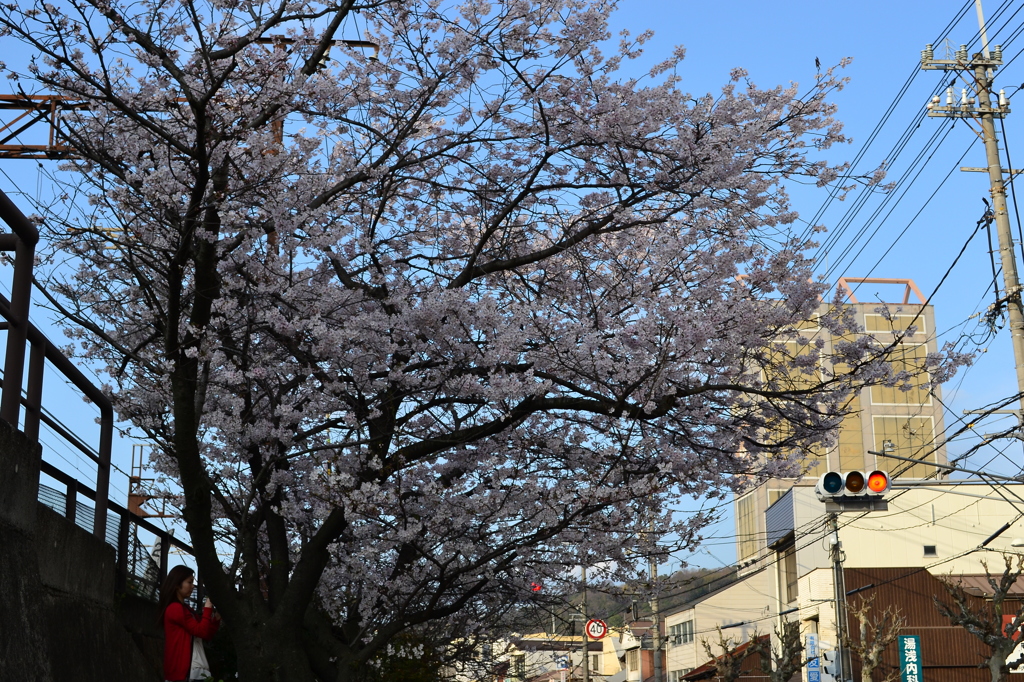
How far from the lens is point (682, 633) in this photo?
181 ft

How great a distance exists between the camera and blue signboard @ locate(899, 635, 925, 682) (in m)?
29.6

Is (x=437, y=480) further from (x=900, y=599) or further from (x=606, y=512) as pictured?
(x=900, y=599)

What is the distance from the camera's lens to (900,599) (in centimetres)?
3134

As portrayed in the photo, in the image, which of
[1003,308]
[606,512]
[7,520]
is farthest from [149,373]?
[1003,308]

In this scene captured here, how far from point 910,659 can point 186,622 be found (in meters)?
26.8

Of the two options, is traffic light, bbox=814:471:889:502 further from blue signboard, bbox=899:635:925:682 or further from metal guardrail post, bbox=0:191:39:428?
blue signboard, bbox=899:635:925:682

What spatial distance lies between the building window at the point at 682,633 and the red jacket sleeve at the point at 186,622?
48.1 meters

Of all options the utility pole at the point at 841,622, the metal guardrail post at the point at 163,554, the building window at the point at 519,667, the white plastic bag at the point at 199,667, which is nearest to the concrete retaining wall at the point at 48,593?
the white plastic bag at the point at 199,667

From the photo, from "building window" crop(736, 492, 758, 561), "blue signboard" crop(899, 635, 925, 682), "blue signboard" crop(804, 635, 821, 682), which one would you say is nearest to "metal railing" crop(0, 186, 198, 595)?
"blue signboard" crop(899, 635, 925, 682)

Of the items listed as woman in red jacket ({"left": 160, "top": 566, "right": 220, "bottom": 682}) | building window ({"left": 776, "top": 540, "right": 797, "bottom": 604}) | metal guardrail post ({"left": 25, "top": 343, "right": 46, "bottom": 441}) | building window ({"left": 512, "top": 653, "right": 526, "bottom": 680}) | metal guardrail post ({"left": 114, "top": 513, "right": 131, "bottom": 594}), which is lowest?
building window ({"left": 512, "top": 653, "right": 526, "bottom": 680})

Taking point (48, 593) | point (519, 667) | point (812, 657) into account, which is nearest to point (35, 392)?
point (48, 593)

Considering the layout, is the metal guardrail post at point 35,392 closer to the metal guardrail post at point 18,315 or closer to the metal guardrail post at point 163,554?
the metal guardrail post at point 18,315

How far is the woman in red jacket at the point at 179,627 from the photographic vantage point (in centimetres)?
831

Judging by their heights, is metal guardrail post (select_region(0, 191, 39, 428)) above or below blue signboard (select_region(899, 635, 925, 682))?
above
